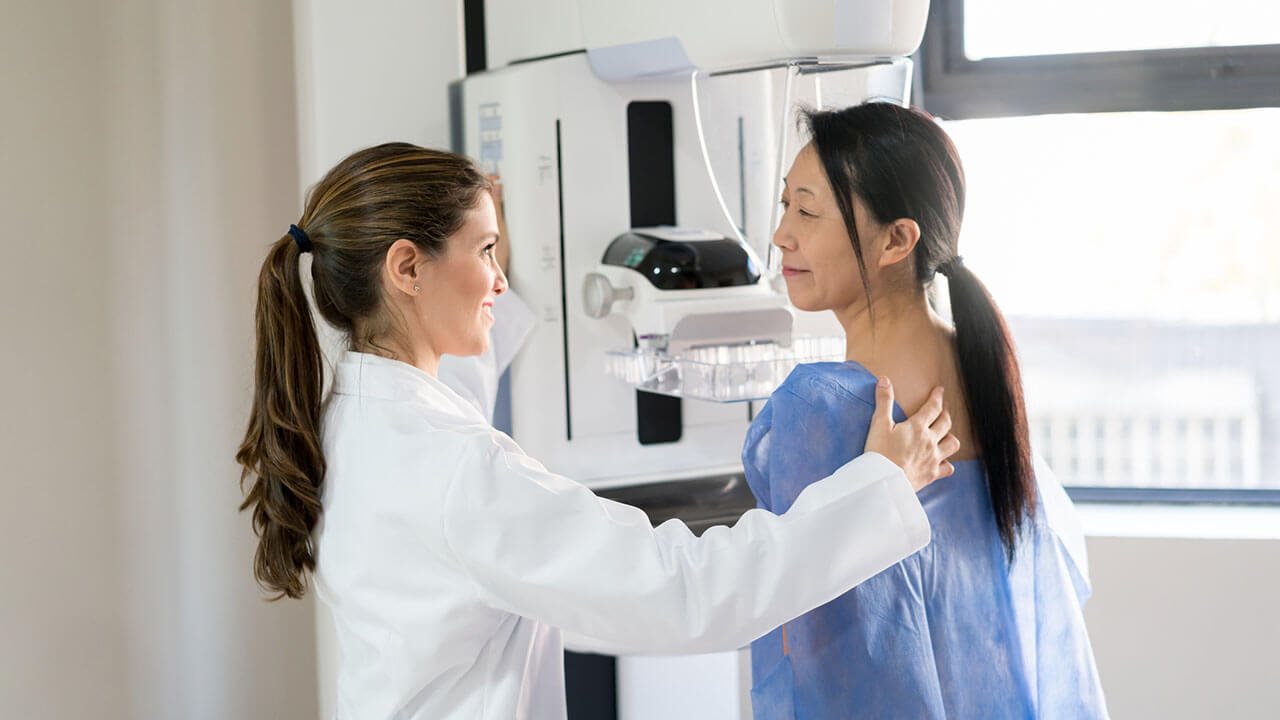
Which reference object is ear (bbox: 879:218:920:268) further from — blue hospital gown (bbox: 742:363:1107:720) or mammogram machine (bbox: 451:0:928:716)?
mammogram machine (bbox: 451:0:928:716)

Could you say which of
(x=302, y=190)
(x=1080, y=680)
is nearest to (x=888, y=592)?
(x=1080, y=680)

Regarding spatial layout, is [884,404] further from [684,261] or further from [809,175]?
[684,261]

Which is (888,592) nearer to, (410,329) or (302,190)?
(410,329)

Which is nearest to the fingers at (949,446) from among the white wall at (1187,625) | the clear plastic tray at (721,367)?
the clear plastic tray at (721,367)

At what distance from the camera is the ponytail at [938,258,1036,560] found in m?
1.15

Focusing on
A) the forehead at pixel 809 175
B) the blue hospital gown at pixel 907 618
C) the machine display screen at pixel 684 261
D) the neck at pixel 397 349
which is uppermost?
the forehead at pixel 809 175

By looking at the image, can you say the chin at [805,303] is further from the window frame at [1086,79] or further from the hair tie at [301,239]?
the window frame at [1086,79]

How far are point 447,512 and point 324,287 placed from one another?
0.30 m

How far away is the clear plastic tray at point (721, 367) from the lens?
148 cm

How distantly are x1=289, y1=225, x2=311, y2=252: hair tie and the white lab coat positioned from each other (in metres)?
0.12

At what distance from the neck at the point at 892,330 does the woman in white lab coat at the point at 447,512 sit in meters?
0.07

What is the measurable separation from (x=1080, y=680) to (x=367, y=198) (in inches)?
34.3

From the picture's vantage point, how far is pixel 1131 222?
239 cm

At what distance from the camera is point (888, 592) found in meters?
1.11
